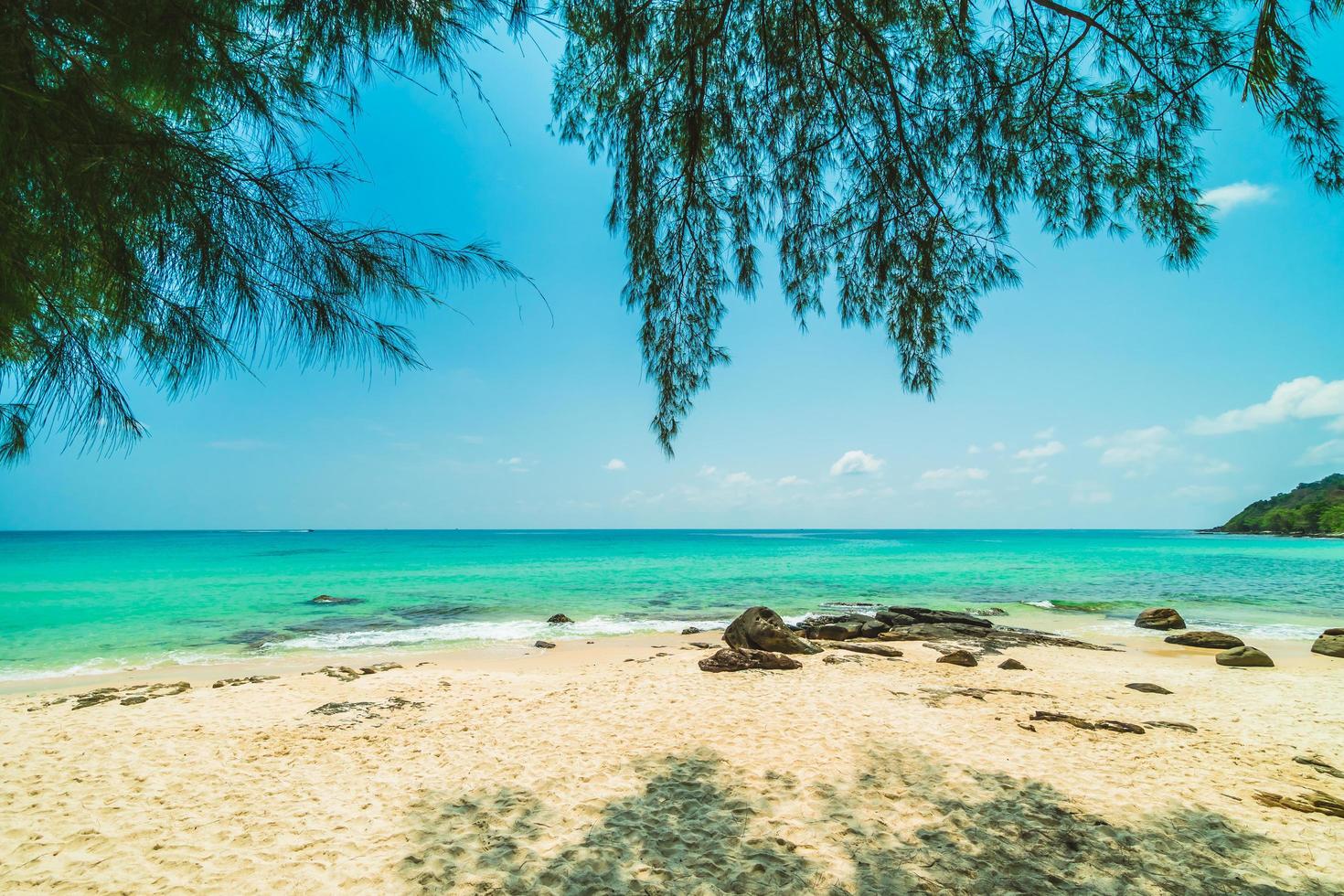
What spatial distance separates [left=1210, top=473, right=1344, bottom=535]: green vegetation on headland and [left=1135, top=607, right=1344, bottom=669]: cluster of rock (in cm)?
9216

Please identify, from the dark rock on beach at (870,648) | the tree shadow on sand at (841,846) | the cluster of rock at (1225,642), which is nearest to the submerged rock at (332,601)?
the dark rock on beach at (870,648)

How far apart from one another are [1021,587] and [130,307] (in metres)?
30.6

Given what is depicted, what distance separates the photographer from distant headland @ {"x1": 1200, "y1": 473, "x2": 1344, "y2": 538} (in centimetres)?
7519

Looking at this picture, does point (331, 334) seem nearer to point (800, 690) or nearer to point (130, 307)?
point (130, 307)

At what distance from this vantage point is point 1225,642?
1180 cm

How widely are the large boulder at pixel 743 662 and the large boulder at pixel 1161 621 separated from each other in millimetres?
12153

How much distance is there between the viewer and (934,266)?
423 cm

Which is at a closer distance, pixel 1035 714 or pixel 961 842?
pixel 961 842

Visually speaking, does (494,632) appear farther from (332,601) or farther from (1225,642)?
(1225,642)

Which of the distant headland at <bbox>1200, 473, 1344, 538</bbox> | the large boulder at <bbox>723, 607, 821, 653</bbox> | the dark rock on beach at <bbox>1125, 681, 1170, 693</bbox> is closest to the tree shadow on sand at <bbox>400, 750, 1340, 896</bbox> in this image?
the dark rock on beach at <bbox>1125, 681, 1170, 693</bbox>

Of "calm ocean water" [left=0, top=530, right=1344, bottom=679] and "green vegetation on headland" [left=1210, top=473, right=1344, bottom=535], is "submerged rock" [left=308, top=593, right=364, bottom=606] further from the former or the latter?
"green vegetation on headland" [left=1210, top=473, right=1344, bottom=535]

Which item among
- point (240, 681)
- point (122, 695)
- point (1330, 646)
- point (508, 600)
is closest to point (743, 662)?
point (240, 681)

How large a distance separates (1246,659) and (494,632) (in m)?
16.2

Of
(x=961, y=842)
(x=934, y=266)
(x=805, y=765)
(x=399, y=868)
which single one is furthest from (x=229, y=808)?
(x=934, y=266)
